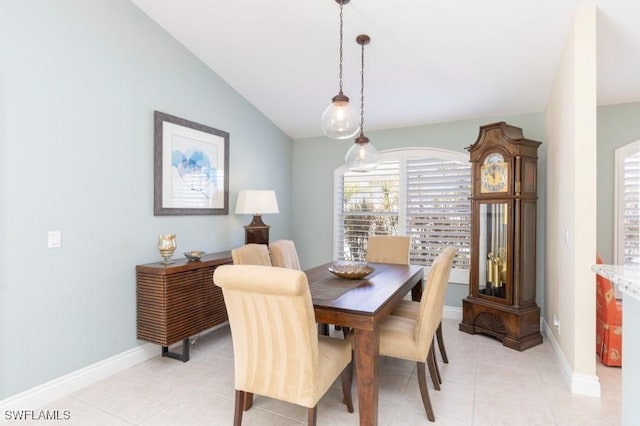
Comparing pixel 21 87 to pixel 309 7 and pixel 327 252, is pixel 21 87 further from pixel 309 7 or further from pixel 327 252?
pixel 327 252

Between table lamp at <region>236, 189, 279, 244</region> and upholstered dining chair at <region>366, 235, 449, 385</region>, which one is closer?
upholstered dining chair at <region>366, 235, 449, 385</region>

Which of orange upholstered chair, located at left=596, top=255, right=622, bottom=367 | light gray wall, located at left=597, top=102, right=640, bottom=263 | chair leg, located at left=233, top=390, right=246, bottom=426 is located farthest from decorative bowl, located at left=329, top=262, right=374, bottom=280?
light gray wall, located at left=597, top=102, right=640, bottom=263

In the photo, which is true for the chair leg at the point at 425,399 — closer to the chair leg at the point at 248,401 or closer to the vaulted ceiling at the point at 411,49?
the chair leg at the point at 248,401

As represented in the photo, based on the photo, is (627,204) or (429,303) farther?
(627,204)

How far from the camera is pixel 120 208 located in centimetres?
283

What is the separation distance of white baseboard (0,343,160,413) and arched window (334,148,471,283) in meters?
2.69

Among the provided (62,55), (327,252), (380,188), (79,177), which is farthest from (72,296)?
(380,188)

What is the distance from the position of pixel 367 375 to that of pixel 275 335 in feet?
1.90

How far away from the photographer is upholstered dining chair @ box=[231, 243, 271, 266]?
262 cm

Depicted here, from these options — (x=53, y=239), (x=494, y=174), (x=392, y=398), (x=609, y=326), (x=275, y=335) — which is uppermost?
(x=494, y=174)

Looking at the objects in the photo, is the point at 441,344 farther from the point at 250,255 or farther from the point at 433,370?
the point at 250,255

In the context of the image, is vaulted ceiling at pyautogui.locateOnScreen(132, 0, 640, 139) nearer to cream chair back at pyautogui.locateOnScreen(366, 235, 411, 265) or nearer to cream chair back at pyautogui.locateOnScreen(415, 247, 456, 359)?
cream chair back at pyautogui.locateOnScreen(366, 235, 411, 265)

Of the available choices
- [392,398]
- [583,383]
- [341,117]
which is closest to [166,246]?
[341,117]

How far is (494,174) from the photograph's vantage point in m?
3.48
